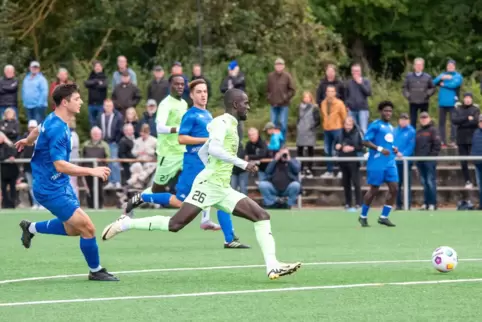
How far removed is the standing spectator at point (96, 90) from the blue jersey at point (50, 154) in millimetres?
16649

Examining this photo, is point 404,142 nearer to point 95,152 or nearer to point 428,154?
point 428,154

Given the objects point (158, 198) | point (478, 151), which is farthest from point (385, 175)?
point (478, 151)

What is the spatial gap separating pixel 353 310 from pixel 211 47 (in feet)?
85.4

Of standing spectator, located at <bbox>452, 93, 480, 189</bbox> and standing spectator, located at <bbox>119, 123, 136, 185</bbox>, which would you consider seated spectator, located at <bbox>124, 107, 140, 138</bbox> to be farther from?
standing spectator, located at <bbox>452, 93, 480, 189</bbox>

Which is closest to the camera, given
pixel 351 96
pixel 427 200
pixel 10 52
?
pixel 427 200

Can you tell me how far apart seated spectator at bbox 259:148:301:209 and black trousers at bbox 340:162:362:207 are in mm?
867

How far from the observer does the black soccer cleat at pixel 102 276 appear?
1197 centimetres

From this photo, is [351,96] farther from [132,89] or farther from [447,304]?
[447,304]

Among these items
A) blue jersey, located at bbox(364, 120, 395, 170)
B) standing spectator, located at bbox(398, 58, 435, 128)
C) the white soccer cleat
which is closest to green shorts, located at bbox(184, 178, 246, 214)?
the white soccer cleat

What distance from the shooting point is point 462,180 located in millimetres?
26797

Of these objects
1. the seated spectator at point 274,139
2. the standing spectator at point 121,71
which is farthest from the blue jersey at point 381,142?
the standing spectator at point 121,71

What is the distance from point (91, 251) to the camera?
39.1 feet

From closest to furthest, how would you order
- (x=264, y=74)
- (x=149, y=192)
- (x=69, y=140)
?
(x=69, y=140)
(x=149, y=192)
(x=264, y=74)

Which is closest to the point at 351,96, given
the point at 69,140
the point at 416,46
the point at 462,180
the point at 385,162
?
the point at 462,180
